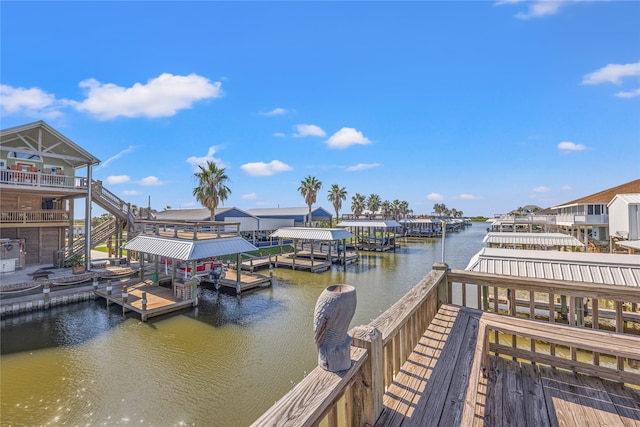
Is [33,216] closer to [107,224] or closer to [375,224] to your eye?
[107,224]

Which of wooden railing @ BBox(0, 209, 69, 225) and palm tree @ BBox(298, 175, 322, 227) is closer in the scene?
wooden railing @ BBox(0, 209, 69, 225)

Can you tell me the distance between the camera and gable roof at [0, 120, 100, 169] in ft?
45.8

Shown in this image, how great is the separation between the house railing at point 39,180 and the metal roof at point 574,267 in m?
19.1

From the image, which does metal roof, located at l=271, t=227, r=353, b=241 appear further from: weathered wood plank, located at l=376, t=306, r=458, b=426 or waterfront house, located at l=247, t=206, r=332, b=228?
weathered wood plank, located at l=376, t=306, r=458, b=426

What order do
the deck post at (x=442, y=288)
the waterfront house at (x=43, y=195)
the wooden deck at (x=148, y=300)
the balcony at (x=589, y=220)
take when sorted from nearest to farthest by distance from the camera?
the deck post at (x=442, y=288) < the wooden deck at (x=148, y=300) < the waterfront house at (x=43, y=195) < the balcony at (x=589, y=220)

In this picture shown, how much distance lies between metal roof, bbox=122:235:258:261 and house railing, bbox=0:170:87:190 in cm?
511

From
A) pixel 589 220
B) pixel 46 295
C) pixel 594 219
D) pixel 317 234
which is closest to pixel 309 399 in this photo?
pixel 46 295

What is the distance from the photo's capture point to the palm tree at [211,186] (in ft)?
79.4

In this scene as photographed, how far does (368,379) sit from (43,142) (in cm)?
2207

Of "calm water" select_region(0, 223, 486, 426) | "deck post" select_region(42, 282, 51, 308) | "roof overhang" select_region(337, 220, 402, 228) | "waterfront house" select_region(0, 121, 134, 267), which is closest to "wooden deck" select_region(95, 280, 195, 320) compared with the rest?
"calm water" select_region(0, 223, 486, 426)

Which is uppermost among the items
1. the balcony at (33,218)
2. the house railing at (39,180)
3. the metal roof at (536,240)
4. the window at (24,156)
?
the window at (24,156)

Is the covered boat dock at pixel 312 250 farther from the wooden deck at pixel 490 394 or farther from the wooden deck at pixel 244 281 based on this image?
the wooden deck at pixel 490 394

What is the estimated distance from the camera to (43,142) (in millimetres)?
16375

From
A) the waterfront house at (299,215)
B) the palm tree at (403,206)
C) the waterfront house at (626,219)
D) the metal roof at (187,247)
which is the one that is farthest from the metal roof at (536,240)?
the palm tree at (403,206)
